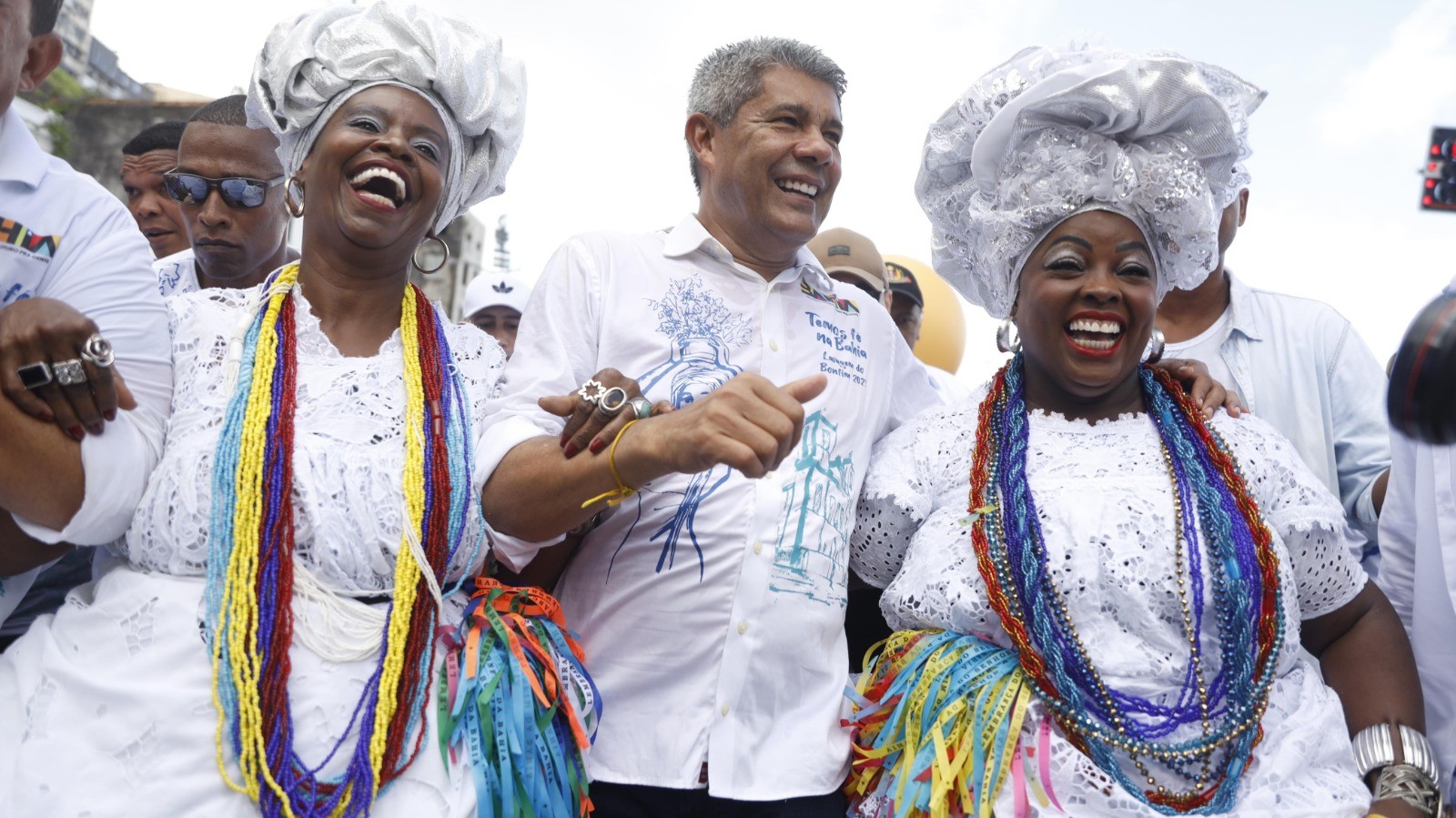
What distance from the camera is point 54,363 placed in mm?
1861

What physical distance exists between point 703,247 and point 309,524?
124 centimetres

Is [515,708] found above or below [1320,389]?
below

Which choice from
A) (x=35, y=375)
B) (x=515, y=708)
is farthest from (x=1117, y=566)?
(x=35, y=375)

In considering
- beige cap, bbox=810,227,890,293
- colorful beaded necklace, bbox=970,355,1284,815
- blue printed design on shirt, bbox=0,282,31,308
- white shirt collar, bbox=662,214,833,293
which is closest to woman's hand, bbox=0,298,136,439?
blue printed design on shirt, bbox=0,282,31,308

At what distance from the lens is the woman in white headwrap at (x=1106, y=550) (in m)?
2.23

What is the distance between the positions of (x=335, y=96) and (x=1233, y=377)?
2.65m

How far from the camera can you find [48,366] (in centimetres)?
186

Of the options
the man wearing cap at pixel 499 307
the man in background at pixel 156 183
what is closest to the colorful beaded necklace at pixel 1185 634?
the man in background at pixel 156 183

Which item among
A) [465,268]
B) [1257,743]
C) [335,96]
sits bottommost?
[465,268]

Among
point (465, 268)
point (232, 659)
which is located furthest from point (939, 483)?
point (465, 268)

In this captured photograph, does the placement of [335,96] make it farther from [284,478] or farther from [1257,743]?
[1257,743]

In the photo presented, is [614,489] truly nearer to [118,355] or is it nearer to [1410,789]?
[118,355]

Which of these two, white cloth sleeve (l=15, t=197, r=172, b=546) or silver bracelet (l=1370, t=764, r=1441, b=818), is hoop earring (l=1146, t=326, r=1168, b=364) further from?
white cloth sleeve (l=15, t=197, r=172, b=546)

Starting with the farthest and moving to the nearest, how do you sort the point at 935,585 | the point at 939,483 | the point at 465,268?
the point at 465,268 < the point at 939,483 < the point at 935,585
